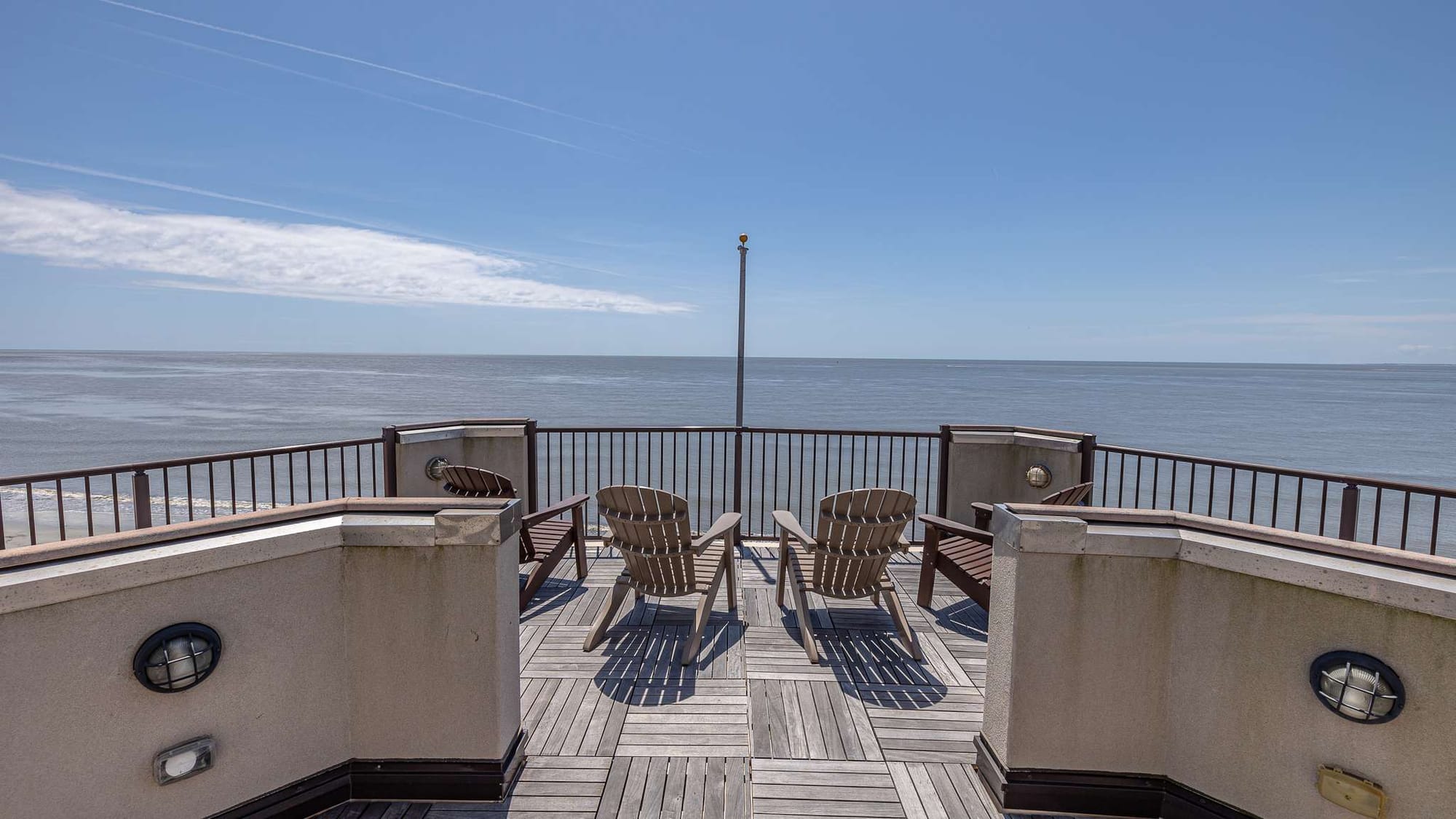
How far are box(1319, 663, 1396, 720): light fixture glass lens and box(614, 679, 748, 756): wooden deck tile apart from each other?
2.03 m

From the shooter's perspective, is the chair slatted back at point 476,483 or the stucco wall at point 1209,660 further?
the chair slatted back at point 476,483

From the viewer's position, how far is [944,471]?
220 inches

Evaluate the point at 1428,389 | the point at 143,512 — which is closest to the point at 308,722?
the point at 143,512

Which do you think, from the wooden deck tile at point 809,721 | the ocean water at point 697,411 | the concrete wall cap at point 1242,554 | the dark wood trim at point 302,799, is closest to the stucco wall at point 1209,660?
the concrete wall cap at point 1242,554

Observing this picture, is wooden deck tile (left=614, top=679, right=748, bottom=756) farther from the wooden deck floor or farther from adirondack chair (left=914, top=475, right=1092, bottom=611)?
adirondack chair (left=914, top=475, right=1092, bottom=611)

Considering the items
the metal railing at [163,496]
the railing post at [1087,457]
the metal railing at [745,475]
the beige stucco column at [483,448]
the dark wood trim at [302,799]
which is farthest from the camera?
the metal railing at [745,475]

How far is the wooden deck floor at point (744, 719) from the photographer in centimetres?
242

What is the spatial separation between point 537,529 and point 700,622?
2.06 meters

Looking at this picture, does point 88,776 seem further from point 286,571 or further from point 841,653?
point 841,653

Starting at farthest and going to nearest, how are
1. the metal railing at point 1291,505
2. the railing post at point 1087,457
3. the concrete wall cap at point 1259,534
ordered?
the metal railing at point 1291,505
the railing post at point 1087,457
the concrete wall cap at point 1259,534

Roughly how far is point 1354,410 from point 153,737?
55.5 metres

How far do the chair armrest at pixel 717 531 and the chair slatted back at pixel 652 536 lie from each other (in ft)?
0.17

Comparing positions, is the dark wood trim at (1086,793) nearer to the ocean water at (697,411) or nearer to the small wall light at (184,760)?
the small wall light at (184,760)

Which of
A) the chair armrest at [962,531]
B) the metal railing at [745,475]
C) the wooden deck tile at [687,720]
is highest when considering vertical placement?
the chair armrest at [962,531]
